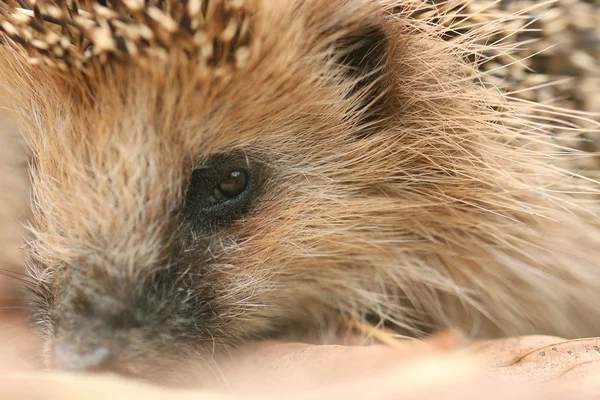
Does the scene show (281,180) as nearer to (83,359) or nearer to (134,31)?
(134,31)

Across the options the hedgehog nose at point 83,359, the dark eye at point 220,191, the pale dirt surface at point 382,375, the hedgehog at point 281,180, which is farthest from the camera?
the dark eye at point 220,191

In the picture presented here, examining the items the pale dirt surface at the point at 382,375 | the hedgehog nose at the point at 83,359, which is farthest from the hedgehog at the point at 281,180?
the pale dirt surface at the point at 382,375

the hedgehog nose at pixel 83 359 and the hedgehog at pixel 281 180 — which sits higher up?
the hedgehog at pixel 281 180

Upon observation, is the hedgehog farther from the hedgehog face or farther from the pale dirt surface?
the pale dirt surface

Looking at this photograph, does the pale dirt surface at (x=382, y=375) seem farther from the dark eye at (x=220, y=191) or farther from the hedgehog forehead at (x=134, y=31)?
the hedgehog forehead at (x=134, y=31)

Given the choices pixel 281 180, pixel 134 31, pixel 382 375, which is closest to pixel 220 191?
pixel 281 180

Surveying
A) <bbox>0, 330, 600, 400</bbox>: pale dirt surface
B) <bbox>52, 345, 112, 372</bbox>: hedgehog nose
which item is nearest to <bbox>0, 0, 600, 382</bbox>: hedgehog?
<bbox>52, 345, 112, 372</bbox>: hedgehog nose

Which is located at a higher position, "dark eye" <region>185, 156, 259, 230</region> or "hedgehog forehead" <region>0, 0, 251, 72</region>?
"hedgehog forehead" <region>0, 0, 251, 72</region>
